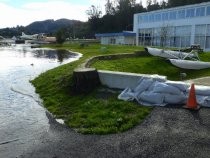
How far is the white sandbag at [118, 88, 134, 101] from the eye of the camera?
12414 mm

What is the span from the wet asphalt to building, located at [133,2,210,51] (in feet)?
141

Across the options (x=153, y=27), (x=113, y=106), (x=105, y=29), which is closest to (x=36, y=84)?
(x=113, y=106)

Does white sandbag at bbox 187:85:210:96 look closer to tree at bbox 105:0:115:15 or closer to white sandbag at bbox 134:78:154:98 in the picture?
white sandbag at bbox 134:78:154:98

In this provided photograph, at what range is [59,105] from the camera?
1330 cm

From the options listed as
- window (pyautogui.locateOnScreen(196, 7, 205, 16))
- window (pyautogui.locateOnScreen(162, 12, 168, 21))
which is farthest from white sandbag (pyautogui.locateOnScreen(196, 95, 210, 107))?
window (pyautogui.locateOnScreen(162, 12, 168, 21))

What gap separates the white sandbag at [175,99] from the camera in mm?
11500

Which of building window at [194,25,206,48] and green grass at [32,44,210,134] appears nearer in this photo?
green grass at [32,44,210,134]

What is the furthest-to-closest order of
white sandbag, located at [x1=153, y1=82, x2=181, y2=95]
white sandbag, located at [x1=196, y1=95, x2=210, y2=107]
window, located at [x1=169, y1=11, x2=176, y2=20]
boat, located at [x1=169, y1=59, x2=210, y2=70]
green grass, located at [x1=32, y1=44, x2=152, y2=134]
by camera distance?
window, located at [x1=169, y1=11, x2=176, y2=20] < boat, located at [x1=169, y1=59, x2=210, y2=70] < white sandbag, located at [x1=153, y1=82, x2=181, y2=95] < white sandbag, located at [x1=196, y1=95, x2=210, y2=107] < green grass, located at [x1=32, y1=44, x2=152, y2=134]

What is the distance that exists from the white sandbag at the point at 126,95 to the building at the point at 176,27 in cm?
4053

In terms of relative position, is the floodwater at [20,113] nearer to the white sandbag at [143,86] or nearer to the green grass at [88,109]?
the green grass at [88,109]

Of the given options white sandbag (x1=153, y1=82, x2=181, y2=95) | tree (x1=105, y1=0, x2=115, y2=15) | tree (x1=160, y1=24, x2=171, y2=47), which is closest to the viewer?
white sandbag (x1=153, y1=82, x2=181, y2=95)

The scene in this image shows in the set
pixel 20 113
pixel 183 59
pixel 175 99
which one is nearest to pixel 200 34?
pixel 183 59

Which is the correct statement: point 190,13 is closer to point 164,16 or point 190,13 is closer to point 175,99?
point 164,16

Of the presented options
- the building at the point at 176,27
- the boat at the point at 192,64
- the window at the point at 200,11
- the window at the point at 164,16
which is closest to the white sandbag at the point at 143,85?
the boat at the point at 192,64
